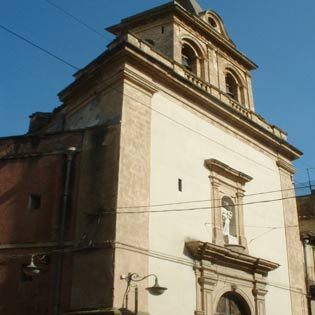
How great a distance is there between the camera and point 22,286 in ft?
40.2

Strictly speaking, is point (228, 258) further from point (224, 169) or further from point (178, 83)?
point (178, 83)

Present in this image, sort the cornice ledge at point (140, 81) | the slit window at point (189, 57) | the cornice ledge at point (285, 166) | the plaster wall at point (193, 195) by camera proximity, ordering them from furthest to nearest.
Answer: the cornice ledge at point (285, 166)
the slit window at point (189, 57)
the cornice ledge at point (140, 81)
the plaster wall at point (193, 195)

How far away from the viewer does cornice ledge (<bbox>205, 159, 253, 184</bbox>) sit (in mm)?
15347

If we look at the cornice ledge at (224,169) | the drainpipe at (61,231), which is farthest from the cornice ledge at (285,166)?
the drainpipe at (61,231)

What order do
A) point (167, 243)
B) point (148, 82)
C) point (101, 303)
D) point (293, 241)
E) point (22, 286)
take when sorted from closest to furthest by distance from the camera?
point (101, 303), point (22, 286), point (167, 243), point (148, 82), point (293, 241)

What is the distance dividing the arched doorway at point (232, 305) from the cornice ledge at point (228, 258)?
0.84 metres

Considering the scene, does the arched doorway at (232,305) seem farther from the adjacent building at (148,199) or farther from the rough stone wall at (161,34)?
the rough stone wall at (161,34)

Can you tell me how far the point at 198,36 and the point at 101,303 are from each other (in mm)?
11292

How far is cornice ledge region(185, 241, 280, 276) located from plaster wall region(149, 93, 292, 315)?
0.35 metres

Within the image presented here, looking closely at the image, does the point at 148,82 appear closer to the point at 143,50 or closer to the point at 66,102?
the point at 143,50

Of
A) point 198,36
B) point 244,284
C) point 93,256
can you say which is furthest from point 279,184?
point 93,256

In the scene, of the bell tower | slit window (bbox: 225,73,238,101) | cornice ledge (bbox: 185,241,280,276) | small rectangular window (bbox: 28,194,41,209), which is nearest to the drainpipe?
small rectangular window (bbox: 28,194,41,209)

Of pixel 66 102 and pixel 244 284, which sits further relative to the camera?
pixel 66 102

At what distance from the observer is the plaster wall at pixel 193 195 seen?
42.9ft
